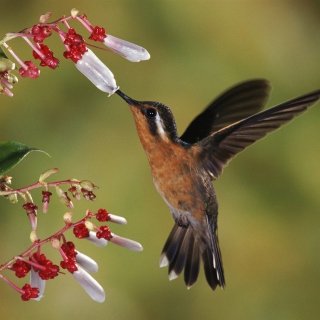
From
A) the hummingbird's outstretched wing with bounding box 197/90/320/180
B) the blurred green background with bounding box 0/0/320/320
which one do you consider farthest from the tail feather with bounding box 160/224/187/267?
the blurred green background with bounding box 0/0/320/320

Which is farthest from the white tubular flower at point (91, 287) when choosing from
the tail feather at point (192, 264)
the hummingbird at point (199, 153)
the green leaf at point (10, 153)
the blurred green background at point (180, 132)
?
the blurred green background at point (180, 132)

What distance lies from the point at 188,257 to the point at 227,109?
0.34 meters

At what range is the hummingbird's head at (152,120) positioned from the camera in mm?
1106

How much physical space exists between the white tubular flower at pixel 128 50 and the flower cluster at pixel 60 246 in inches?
7.4

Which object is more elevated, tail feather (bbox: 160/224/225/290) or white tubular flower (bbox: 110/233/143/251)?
white tubular flower (bbox: 110/233/143/251)

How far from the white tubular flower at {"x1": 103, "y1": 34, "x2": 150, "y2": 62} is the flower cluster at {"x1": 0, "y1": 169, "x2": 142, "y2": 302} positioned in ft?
0.62

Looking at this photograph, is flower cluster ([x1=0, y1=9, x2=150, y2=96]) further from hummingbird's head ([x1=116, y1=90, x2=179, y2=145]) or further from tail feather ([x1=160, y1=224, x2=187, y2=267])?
tail feather ([x1=160, y1=224, x2=187, y2=267])

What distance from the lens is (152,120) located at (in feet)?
3.66

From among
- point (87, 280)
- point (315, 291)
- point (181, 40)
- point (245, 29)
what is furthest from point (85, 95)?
point (87, 280)

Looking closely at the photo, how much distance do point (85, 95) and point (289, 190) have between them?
80cm

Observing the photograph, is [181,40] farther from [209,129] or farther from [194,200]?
[194,200]

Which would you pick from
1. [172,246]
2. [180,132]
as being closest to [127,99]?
[172,246]

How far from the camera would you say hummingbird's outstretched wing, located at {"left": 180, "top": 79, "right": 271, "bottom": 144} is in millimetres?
1337

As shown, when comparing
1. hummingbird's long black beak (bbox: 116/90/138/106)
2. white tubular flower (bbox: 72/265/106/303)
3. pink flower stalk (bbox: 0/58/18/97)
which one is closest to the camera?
pink flower stalk (bbox: 0/58/18/97)
